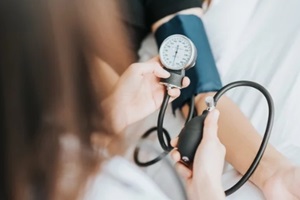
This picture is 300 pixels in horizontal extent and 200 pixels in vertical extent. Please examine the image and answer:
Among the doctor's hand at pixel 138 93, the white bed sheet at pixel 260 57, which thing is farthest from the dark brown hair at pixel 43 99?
the white bed sheet at pixel 260 57

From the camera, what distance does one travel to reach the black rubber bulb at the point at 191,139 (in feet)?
2.71

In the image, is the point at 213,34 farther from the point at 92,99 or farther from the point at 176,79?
the point at 92,99

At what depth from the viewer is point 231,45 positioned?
112cm

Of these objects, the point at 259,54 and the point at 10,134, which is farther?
the point at 259,54

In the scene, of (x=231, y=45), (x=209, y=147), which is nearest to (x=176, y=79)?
(x=209, y=147)

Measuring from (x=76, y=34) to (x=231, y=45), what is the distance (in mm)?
554

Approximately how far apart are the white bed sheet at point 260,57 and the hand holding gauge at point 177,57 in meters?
0.16

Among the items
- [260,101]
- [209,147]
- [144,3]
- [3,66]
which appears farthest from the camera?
[144,3]

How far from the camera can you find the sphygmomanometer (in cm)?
84

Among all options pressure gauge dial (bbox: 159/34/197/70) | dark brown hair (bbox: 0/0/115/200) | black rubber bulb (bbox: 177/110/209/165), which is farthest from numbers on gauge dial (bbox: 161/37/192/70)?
dark brown hair (bbox: 0/0/115/200)

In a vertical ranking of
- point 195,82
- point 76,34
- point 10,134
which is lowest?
point 195,82

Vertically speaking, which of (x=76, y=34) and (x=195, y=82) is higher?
(x=76, y=34)

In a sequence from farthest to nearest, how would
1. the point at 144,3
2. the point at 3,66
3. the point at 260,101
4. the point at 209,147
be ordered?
1. the point at 144,3
2. the point at 260,101
3. the point at 209,147
4. the point at 3,66

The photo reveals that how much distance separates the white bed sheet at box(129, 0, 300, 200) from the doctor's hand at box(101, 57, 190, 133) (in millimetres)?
52
